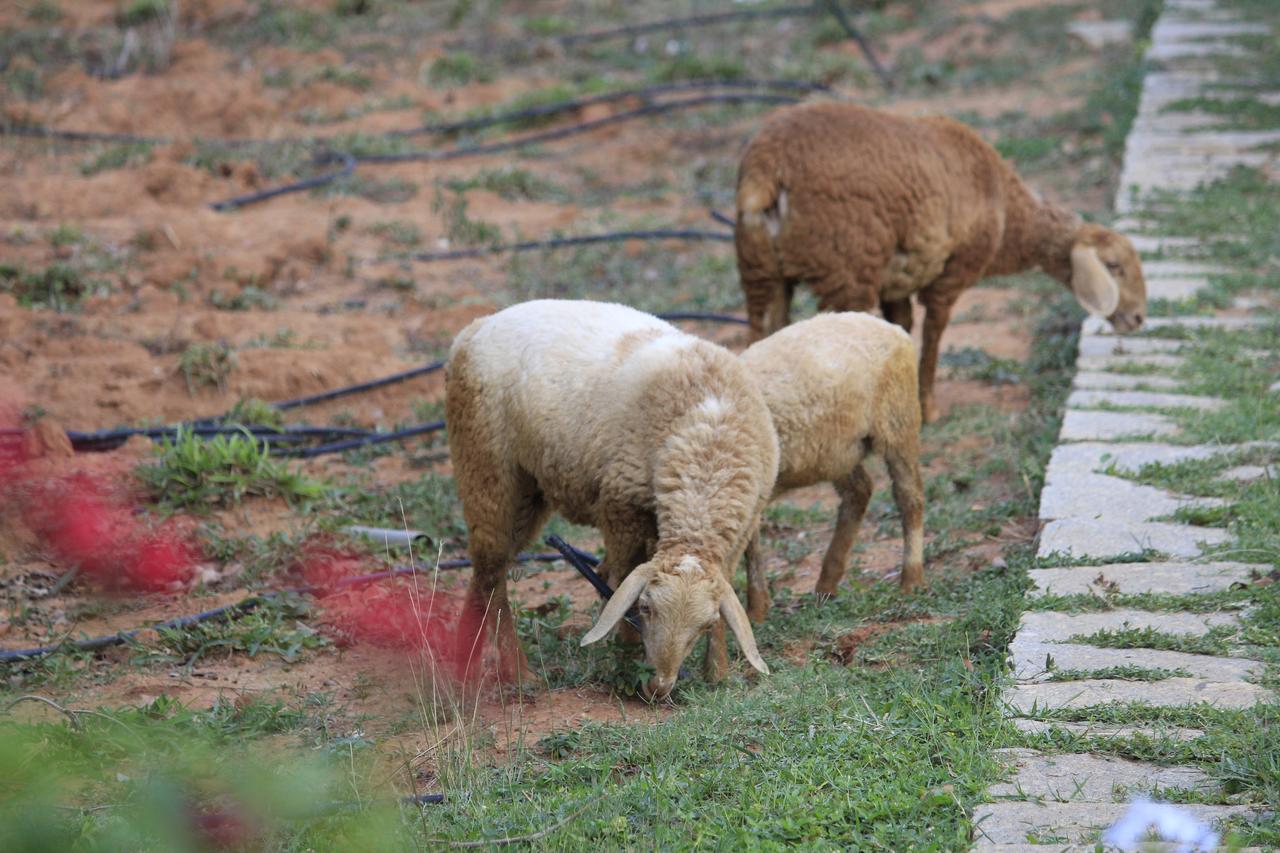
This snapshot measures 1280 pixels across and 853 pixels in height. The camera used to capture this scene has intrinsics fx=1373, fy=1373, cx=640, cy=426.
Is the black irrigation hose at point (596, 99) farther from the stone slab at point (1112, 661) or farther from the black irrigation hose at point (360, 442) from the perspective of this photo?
the stone slab at point (1112, 661)

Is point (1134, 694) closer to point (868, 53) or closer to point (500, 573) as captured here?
point (500, 573)

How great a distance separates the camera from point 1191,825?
3.62m

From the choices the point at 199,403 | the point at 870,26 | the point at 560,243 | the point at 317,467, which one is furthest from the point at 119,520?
the point at 870,26

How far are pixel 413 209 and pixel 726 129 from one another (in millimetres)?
4124

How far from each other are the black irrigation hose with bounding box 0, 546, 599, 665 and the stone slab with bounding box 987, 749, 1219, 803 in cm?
218

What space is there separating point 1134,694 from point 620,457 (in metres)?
1.98

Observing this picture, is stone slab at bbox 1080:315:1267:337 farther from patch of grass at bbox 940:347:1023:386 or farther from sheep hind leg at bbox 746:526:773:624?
sheep hind leg at bbox 746:526:773:624

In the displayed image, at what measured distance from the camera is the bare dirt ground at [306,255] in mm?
6285

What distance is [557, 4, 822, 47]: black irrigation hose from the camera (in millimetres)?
19234

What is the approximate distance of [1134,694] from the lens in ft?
15.1

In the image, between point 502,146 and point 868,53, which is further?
point 868,53

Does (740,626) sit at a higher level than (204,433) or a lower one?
higher

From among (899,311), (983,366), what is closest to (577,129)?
(983,366)

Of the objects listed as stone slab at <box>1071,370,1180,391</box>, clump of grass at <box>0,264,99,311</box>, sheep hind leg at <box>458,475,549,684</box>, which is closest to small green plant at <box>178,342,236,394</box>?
clump of grass at <box>0,264,99,311</box>
